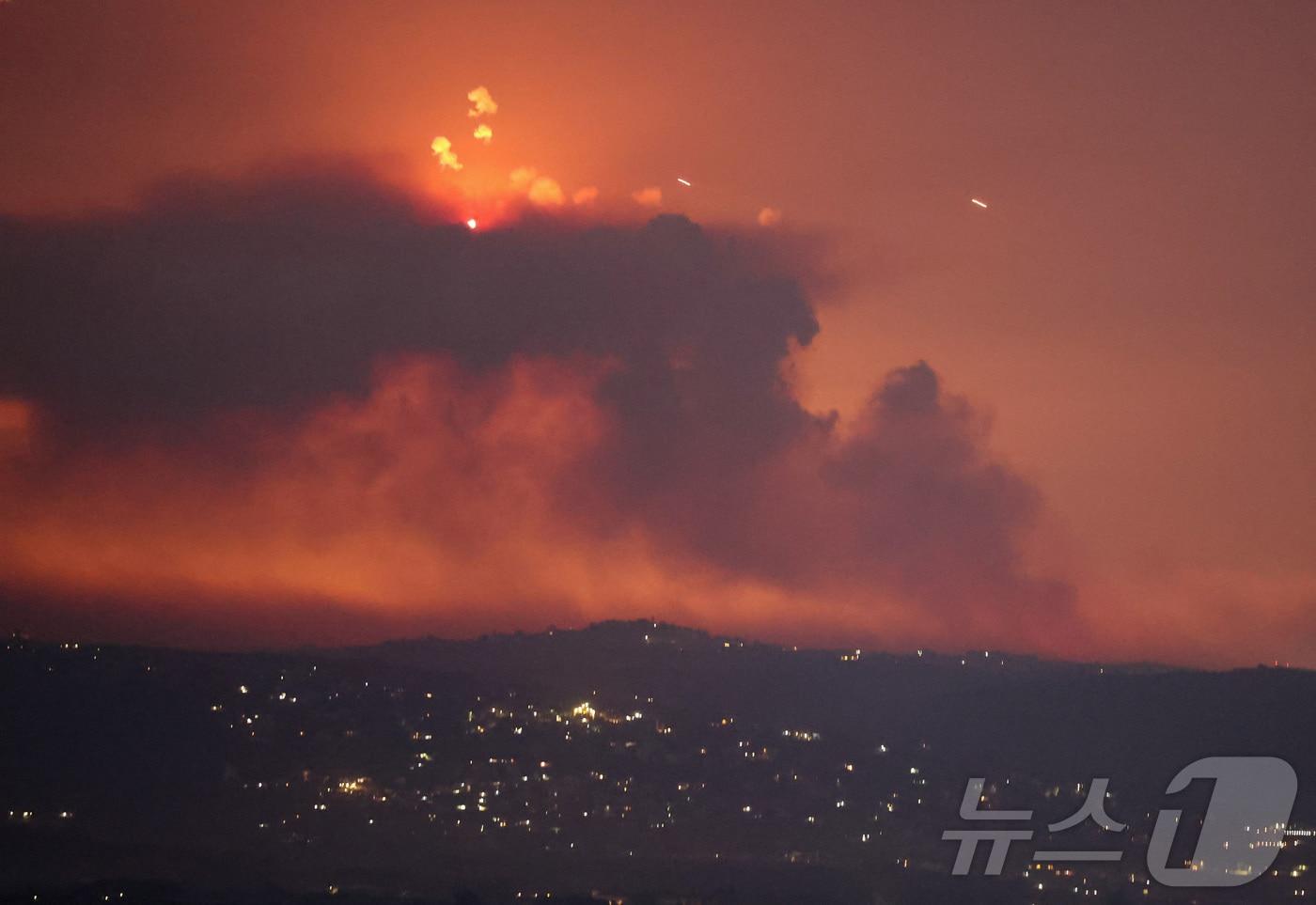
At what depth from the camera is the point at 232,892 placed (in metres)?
74.4

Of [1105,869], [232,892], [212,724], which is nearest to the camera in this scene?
[232,892]

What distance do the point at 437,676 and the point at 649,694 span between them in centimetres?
1744

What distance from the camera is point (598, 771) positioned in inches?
4626

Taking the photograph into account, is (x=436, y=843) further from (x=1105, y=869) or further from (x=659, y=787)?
(x=1105, y=869)

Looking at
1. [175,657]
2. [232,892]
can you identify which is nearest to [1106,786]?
[232,892]

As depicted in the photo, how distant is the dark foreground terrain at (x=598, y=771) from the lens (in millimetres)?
83812

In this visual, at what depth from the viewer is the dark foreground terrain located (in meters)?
83.8
